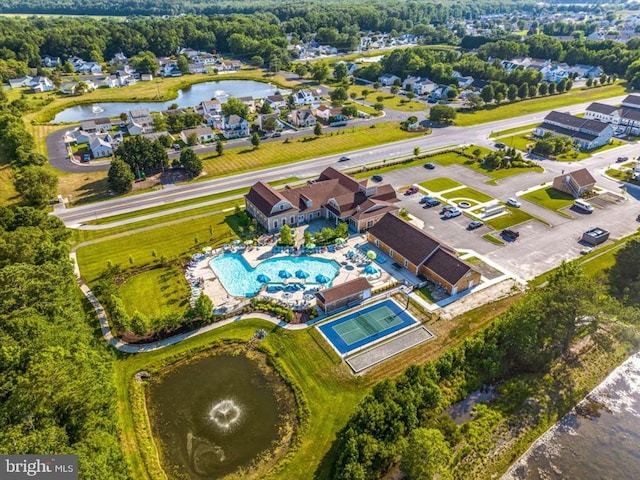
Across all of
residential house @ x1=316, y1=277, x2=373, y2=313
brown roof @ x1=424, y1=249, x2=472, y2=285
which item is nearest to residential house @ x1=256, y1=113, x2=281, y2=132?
brown roof @ x1=424, y1=249, x2=472, y2=285

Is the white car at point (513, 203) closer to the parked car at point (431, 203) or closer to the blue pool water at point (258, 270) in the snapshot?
the parked car at point (431, 203)

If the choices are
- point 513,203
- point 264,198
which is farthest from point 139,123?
point 513,203

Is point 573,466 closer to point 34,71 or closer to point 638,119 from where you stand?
point 638,119

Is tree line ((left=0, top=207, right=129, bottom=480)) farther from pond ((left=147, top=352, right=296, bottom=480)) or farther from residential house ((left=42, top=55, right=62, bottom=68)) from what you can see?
residential house ((left=42, top=55, right=62, bottom=68))

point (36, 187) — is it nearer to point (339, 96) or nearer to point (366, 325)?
point (366, 325)

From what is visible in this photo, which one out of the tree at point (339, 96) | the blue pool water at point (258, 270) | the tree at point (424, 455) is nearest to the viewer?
the tree at point (424, 455)

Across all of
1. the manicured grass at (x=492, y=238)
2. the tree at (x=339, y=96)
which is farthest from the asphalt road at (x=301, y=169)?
the manicured grass at (x=492, y=238)
